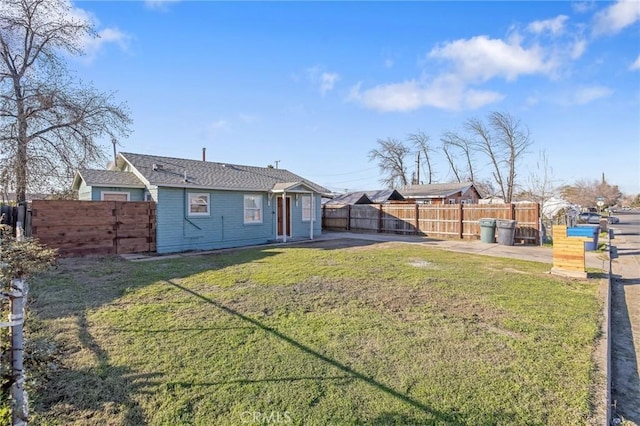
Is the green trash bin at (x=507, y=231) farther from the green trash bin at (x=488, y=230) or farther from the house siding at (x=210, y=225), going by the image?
the house siding at (x=210, y=225)

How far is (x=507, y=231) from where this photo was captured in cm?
1402

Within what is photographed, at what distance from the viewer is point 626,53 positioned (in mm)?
12422

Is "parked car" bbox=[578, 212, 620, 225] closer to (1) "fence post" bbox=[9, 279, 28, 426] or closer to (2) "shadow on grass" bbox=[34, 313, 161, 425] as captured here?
(2) "shadow on grass" bbox=[34, 313, 161, 425]

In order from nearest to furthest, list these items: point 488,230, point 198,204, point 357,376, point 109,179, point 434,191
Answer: point 357,376 → point 109,179 → point 198,204 → point 488,230 → point 434,191

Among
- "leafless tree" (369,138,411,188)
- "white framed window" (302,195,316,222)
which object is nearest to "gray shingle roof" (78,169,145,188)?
"white framed window" (302,195,316,222)

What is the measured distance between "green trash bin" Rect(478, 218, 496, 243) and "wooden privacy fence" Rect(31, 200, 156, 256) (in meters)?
13.8

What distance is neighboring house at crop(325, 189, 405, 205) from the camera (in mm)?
24509

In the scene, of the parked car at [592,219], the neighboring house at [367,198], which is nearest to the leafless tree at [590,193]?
the parked car at [592,219]

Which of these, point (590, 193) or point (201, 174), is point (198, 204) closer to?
point (201, 174)

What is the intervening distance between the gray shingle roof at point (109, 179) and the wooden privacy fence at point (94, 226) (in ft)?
5.51

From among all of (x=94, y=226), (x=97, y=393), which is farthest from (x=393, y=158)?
(x=97, y=393)

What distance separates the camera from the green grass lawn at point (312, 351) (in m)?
2.72

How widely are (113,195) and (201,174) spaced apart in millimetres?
3420

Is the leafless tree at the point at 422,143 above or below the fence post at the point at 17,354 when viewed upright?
above
